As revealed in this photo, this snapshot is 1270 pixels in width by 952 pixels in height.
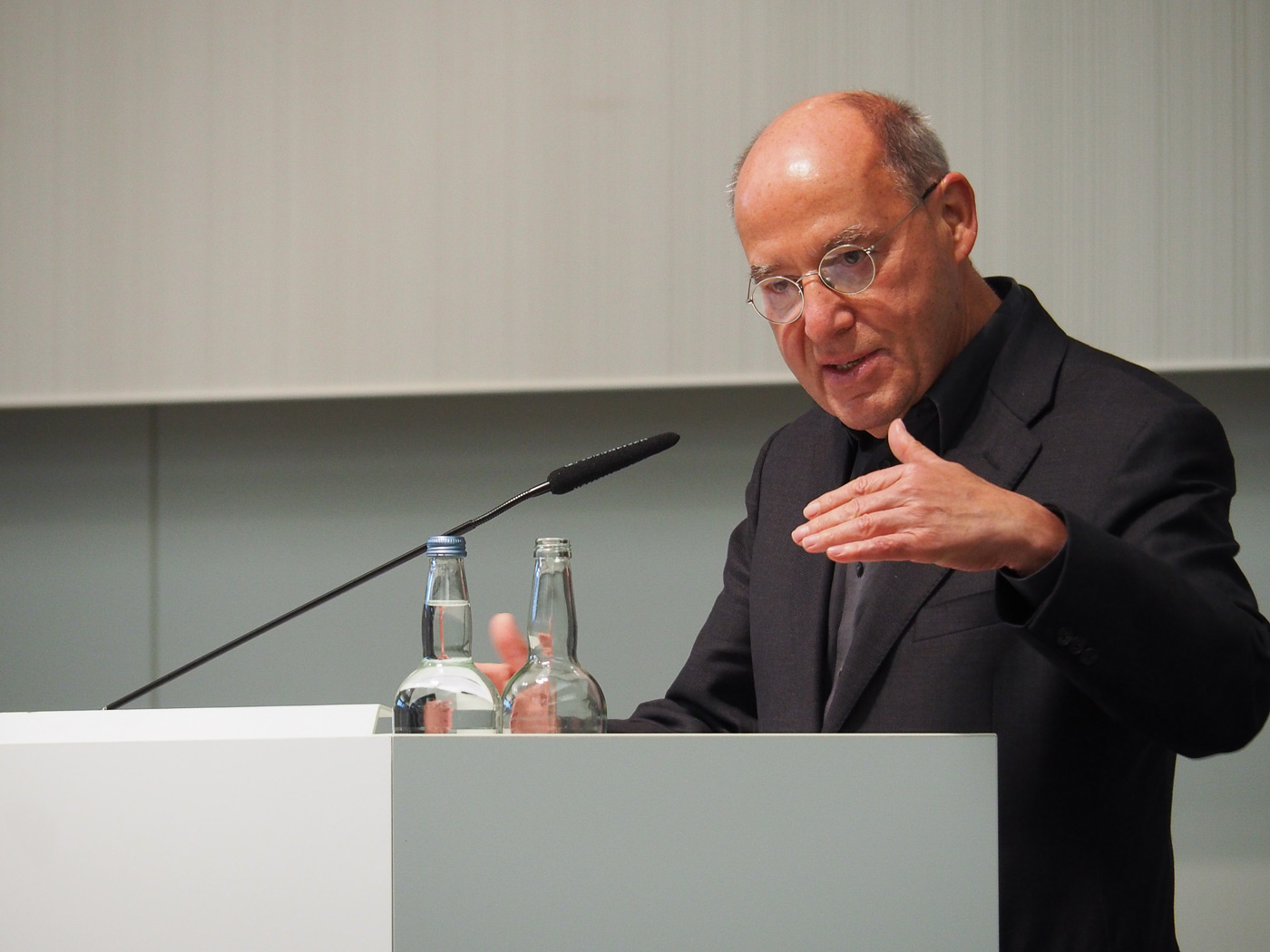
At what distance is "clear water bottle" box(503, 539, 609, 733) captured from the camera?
2.93 feet

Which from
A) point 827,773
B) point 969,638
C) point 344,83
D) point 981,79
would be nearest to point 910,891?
point 827,773

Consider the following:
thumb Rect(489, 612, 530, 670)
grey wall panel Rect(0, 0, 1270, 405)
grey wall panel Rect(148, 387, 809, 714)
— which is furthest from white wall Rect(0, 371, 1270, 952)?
thumb Rect(489, 612, 530, 670)

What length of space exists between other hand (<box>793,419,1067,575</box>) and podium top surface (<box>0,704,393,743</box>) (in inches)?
14.7

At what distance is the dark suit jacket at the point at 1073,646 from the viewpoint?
0.90m

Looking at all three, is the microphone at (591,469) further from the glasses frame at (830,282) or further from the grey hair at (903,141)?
the grey hair at (903,141)

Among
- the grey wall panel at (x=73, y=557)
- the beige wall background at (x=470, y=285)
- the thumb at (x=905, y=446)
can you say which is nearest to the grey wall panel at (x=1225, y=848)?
the beige wall background at (x=470, y=285)

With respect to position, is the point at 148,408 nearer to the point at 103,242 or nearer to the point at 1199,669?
the point at 103,242

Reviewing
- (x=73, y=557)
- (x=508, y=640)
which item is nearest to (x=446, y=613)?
(x=508, y=640)

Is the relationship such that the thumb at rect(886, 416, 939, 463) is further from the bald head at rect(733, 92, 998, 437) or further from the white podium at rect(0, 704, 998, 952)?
the bald head at rect(733, 92, 998, 437)

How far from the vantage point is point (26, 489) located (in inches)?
117

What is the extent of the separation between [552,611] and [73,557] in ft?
8.01

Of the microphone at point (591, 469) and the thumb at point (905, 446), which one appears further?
the microphone at point (591, 469)

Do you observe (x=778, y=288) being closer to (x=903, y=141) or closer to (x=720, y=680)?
(x=903, y=141)

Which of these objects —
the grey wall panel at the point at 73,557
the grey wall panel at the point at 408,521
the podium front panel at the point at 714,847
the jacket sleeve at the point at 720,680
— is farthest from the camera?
the grey wall panel at the point at 73,557
